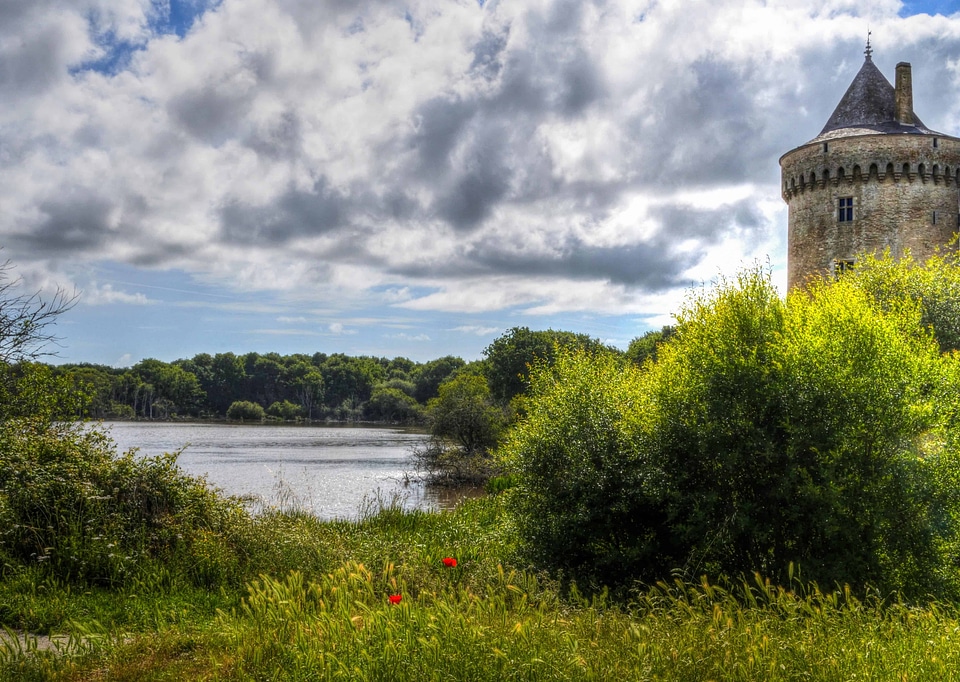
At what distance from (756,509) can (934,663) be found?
5.20 meters

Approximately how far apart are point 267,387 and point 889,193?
400 ft

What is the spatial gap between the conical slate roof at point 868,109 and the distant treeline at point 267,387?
223 ft

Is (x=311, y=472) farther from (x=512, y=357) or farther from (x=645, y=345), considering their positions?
(x=645, y=345)

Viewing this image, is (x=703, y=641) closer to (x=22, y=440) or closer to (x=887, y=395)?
(x=887, y=395)

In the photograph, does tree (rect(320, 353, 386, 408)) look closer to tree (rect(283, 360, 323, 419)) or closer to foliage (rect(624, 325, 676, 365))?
tree (rect(283, 360, 323, 419))

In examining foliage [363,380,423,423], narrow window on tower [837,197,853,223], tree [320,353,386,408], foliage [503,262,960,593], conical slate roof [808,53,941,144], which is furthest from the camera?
tree [320,353,386,408]

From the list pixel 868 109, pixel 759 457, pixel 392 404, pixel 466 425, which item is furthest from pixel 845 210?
pixel 392 404

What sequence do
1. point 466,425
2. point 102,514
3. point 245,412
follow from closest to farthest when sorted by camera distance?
1. point 102,514
2. point 466,425
3. point 245,412

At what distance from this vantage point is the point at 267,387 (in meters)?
141

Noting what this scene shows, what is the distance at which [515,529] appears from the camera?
1243 cm

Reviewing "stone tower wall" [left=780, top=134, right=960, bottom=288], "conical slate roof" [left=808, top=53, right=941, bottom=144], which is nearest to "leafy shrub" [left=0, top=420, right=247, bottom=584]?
"stone tower wall" [left=780, top=134, right=960, bottom=288]

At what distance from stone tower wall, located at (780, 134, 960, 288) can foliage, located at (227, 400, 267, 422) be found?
97573 millimetres

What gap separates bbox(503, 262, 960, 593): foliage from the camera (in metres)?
10.1

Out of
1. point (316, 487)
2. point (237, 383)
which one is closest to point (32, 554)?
point (316, 487)
